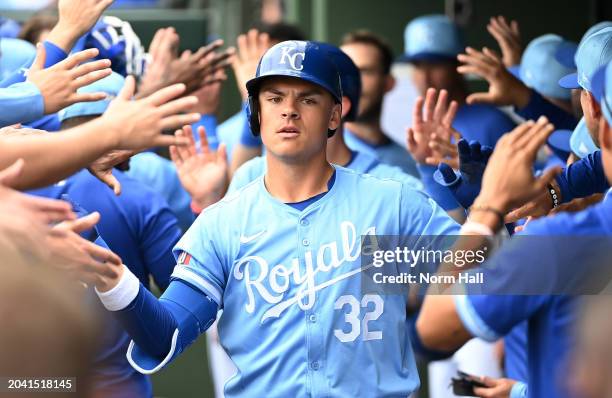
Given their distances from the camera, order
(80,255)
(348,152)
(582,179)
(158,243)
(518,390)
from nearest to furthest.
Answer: (80,255)
(518,390)
(582,179)
(158,243)
(348,152)

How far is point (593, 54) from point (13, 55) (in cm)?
259

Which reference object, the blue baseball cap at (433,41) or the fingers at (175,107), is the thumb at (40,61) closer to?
the fingers at (175,107)

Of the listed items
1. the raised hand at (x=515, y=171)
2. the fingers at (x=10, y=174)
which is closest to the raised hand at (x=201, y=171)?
the fingers at (x=10, y=174)

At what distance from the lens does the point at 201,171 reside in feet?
16.1

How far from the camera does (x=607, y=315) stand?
100 inches

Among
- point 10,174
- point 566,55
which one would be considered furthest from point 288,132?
point 566,55

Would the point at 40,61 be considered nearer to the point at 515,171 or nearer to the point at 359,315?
the point at 359,315

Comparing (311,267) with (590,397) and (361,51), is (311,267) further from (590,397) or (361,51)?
(361,51)

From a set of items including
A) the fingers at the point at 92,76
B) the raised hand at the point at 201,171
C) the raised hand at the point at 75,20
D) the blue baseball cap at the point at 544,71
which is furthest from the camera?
the blue baseball cap at the point at 544,71

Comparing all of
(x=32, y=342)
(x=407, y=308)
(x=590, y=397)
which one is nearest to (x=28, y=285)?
(x=32, y=342)

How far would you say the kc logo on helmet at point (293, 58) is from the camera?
3812 millimetres

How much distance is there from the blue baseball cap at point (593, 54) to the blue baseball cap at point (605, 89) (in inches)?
39.6

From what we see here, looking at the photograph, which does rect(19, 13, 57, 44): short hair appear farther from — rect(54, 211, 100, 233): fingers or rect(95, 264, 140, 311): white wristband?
rect(54, 211, 100, 233): fingers

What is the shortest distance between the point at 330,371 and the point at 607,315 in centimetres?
118
